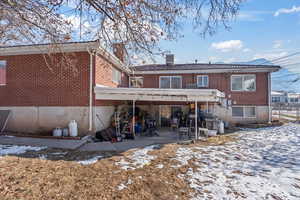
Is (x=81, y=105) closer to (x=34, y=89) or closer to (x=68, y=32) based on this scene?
(x=34, y=89)

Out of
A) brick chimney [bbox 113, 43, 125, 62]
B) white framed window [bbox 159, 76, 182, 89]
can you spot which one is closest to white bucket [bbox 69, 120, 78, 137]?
brick chimney [bbox 113, 43, 125, 62]

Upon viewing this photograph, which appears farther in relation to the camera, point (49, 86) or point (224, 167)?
point (49, 86)

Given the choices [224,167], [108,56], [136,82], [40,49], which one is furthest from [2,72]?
[224,167]

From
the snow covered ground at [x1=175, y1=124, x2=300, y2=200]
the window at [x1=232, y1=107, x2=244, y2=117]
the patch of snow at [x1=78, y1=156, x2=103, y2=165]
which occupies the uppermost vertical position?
the window at [x1=232, y1=107, x2=244, y2=117]

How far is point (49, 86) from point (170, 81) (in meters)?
9.65

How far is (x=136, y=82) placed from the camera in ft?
49.8

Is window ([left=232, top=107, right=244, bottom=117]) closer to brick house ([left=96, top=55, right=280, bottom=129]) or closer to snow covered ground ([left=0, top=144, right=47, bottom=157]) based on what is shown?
brick house ([left=96, top=55, right=280, bottom=129])

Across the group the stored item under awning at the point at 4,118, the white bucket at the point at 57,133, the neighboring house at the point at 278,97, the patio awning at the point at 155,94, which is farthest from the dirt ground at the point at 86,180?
the neighboring house at the point at 278,97

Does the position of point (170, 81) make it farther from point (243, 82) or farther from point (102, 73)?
point (102, 73)

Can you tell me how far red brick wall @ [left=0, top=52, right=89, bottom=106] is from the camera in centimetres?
800

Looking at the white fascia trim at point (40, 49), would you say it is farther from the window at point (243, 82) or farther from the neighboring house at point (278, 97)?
the neighboring house at point (278, 97)

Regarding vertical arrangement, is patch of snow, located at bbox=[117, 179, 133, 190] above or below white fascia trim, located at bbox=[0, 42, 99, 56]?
below

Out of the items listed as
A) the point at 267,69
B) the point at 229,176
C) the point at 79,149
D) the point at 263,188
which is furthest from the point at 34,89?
the point at 267,69

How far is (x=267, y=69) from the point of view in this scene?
12648 millimetres
